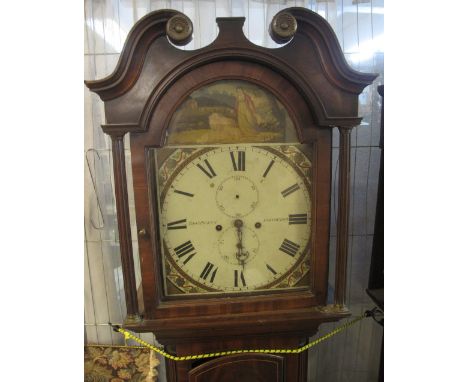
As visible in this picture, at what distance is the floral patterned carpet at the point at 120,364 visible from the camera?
119cm

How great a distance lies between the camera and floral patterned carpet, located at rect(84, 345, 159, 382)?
1193 mm

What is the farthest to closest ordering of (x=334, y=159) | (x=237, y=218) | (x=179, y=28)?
(x=334, y=159), (x=237, y=218), (x=179, y=28)

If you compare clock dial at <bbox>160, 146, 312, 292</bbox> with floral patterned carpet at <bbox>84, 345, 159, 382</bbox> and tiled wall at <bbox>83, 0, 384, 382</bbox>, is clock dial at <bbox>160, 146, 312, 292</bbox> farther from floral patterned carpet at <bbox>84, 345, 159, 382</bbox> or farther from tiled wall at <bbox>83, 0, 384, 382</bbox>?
floral patterned carpet at <bbox>84, 345, 159, 382</bbox>

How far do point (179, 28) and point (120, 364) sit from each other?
1.17 m

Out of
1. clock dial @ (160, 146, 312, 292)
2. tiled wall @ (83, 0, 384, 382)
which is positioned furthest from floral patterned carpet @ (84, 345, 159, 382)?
clock dial @ (160, 146, 312, 292)

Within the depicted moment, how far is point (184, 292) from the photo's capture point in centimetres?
80

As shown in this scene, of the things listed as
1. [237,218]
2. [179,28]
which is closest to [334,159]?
[237,218]

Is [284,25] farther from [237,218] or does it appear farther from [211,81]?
[237,218]

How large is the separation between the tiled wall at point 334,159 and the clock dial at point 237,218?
36 cm

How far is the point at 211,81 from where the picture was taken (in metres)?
0.72

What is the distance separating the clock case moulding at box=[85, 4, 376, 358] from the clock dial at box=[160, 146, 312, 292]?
4 cm

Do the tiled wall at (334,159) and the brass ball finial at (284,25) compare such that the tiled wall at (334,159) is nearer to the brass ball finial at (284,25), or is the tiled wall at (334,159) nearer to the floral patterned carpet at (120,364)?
the floral patterned carpet at (120,364)

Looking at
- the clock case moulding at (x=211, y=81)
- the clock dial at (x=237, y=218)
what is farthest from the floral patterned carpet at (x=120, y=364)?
the clock dial at (x=237, y=218)

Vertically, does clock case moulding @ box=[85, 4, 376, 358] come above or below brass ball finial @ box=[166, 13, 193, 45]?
below
